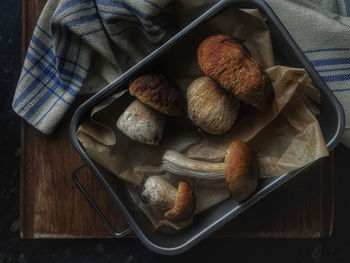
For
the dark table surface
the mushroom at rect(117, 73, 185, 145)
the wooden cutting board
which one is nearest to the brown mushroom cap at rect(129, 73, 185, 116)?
the mushroom at rect(117, 73, 185, 145)

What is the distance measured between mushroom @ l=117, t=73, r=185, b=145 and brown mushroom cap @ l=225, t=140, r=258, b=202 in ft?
0.48

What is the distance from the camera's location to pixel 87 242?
1.11m

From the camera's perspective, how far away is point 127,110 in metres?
0.86

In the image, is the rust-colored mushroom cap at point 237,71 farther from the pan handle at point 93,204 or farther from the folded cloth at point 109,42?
the pan handle at point 93,204

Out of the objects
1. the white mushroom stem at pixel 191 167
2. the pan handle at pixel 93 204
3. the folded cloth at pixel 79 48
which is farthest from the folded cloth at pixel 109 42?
the white mushroom stem at pixel 191 167

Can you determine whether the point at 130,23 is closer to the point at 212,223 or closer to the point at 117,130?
the point at 117,130

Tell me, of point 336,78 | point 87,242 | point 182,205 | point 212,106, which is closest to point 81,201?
point 87,242

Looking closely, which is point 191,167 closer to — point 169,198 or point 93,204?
point 169,198

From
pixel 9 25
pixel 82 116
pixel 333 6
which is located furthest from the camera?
pixel 9 25

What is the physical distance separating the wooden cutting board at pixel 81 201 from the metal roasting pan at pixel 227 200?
0.12 meters

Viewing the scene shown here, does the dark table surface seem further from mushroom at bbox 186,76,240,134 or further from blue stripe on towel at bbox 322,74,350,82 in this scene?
mushroom at bbox 186,76,240,134

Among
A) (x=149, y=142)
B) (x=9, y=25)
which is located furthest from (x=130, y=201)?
(x=9, y=25)

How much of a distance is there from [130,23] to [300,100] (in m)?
0.40

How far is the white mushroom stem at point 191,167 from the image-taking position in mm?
860
